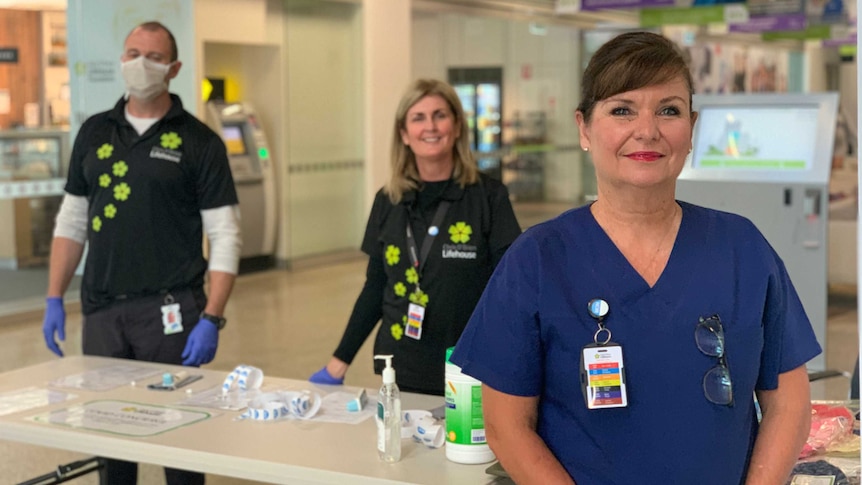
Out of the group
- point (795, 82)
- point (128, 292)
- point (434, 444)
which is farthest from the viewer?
point (795, 82)

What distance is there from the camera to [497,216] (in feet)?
11.1

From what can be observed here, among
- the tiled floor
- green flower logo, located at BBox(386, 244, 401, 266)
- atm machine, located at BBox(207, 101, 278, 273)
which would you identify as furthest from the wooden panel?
green flower logo, located at BBox(386, 244, 401, 266)

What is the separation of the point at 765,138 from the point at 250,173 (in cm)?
530

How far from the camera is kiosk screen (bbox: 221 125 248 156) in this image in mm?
10352

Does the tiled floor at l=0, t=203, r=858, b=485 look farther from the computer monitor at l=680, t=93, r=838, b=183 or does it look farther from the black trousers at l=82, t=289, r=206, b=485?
the computer monitor at l=680, t=93, r=838, b=183

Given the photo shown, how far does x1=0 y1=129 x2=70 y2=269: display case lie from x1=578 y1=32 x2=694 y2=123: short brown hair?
7.25m

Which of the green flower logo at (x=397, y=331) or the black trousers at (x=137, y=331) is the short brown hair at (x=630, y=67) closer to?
the green flower logo at (x=397, y=331)

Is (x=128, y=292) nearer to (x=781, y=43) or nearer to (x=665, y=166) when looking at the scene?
(x=665, y=166)

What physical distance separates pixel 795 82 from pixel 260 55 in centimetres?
1929

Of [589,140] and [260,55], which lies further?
[260,55]

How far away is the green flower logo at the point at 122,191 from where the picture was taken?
368 cm

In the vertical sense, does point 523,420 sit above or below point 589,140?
below

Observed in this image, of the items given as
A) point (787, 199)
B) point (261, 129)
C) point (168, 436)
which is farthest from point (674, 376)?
point (261, 129)

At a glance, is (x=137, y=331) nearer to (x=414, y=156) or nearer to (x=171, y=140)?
(x=171, y=140)
